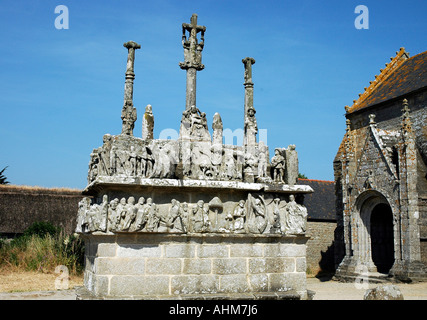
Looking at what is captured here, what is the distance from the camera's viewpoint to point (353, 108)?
21.9 metres

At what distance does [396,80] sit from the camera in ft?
69.5

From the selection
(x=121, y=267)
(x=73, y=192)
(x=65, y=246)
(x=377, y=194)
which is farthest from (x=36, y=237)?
(x=377, y=194)

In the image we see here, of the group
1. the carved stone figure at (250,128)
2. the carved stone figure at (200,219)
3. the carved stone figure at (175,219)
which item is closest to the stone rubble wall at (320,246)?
the carved stone figure at (250,128)

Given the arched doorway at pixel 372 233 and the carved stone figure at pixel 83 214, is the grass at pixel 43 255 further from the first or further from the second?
the arched doorway at pixel 372 233

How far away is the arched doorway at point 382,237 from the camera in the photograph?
A: 19172mm

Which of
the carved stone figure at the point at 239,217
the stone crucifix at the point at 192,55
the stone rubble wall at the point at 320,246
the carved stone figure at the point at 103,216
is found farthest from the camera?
the stone rubble wall at the point at 320,246

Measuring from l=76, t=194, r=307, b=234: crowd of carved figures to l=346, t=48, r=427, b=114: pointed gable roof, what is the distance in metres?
12.9

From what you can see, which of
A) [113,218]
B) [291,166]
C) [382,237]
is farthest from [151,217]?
[382,237]

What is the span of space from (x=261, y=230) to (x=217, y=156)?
1.36 metres

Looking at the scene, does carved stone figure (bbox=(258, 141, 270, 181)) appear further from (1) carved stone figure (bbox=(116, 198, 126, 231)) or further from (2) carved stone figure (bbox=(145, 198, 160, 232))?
(1) carved stone figure (bbox=(116, 198, 126, 231))

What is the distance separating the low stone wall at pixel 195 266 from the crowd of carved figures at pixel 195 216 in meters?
0.13

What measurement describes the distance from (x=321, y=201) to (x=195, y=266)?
20247 mm

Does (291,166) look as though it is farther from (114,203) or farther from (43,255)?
(43,255)

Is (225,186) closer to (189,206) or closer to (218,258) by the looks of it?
(189,206)
